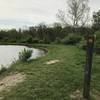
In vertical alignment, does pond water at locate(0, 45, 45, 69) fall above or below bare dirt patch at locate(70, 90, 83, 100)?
below

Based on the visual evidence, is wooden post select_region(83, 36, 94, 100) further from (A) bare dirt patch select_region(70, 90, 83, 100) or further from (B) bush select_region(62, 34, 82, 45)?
(B) bush select_region(62, 34, 82, 45)

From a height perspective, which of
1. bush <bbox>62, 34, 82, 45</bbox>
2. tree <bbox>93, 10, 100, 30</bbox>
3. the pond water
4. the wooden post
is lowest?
the pond water

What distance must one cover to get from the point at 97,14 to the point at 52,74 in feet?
135

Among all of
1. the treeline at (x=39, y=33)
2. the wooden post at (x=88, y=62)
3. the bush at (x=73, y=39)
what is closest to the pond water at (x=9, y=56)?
the wooden post at (x=88, y=62)

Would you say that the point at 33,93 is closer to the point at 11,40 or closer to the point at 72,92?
the point at 72,92

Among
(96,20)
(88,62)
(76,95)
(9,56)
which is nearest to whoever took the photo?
(88,62)

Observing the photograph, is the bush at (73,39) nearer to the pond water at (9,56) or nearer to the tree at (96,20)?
the pond water at (9,56)

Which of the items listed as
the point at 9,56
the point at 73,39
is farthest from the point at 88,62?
the point at 73,39

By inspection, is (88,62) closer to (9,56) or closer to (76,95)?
(76,95)

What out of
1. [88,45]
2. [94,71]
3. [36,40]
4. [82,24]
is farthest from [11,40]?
[88,45]

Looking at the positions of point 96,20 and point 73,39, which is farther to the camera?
point 96,20

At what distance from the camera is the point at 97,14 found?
159 ft

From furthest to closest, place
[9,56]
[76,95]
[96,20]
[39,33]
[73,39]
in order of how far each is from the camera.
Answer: [39,33], [96,20], [73,39], [9,56], [76,95]

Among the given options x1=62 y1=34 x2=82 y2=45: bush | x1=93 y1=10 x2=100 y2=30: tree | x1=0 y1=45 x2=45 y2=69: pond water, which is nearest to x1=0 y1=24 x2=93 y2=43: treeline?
x1=93 y1=10 x2=100 y2=30: tree
